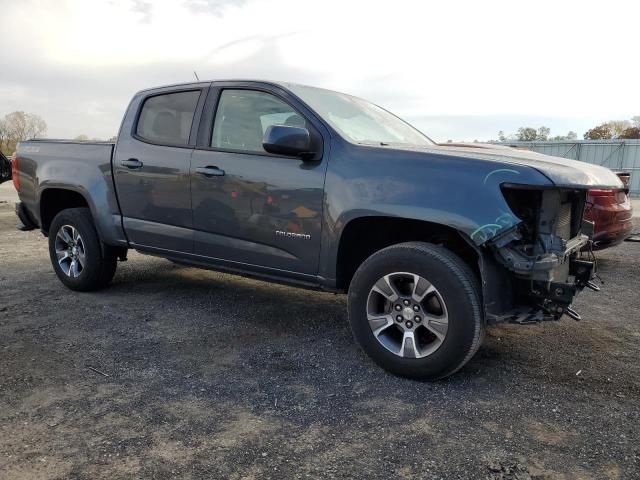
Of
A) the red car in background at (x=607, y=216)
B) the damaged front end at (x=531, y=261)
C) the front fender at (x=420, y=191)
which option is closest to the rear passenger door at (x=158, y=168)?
the front fender at (x=420, y=191)

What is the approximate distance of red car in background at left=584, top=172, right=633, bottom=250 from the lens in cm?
547

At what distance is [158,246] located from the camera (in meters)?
4.55

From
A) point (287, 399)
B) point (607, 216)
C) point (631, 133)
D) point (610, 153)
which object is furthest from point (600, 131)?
point (287, 399)

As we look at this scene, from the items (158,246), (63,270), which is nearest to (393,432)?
(158,246)

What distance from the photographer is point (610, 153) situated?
24.4 meters

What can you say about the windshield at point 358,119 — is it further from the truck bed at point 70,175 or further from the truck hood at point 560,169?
the truck bed at point 70,175

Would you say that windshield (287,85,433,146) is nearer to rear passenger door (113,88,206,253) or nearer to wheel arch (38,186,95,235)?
rear passenger door (113,88,206,253)

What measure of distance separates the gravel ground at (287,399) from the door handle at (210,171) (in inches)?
48.2

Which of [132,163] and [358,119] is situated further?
[132,163]

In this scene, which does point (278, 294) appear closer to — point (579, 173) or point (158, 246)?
point (158, 246)

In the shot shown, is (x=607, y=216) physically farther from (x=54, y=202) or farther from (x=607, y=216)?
(x=54, y=202)

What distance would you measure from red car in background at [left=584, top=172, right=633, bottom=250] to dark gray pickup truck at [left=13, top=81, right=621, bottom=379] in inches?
74.6

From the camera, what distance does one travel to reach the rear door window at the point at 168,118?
173 inches

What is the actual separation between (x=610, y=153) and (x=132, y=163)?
2515 centimetres
